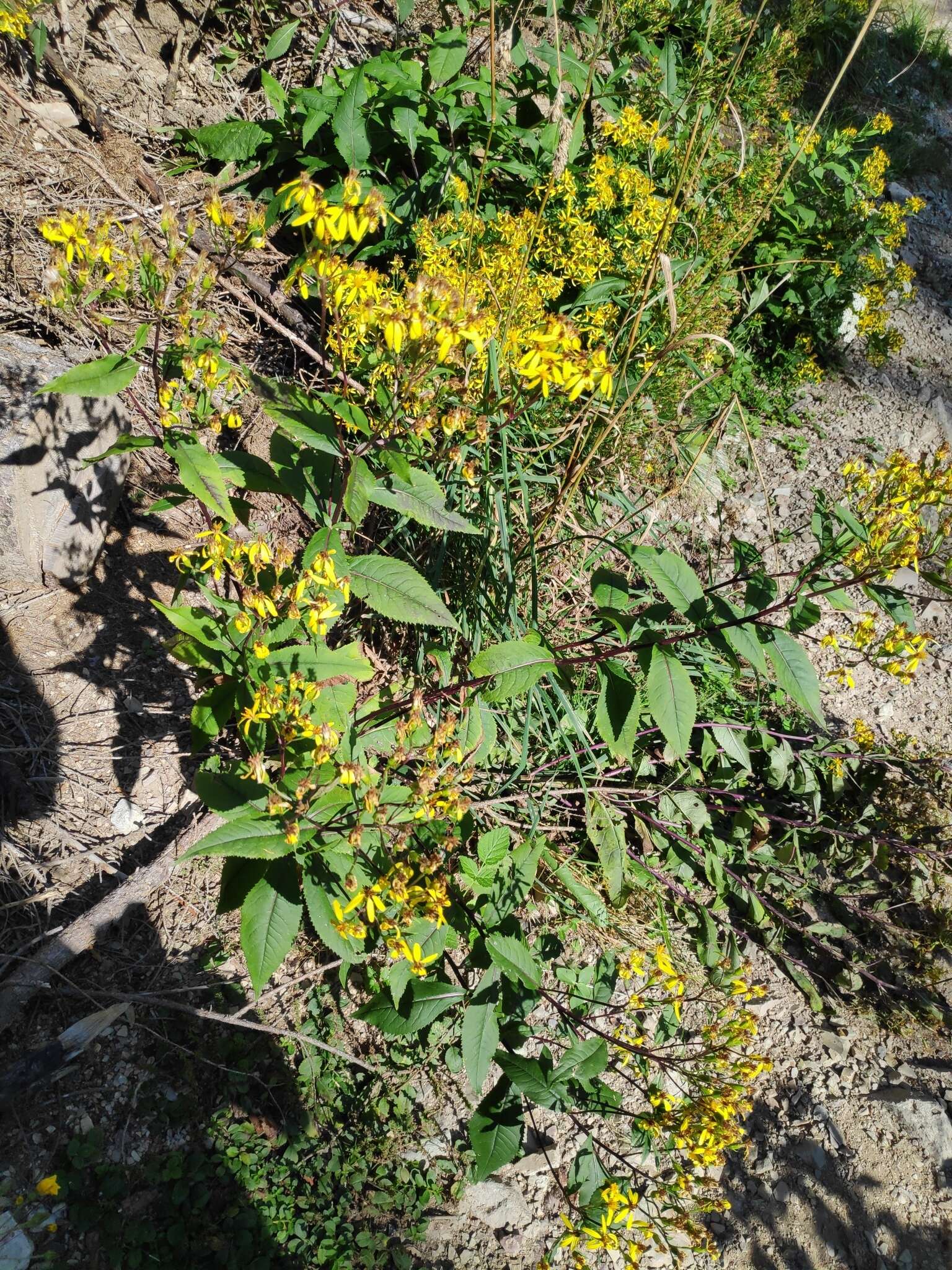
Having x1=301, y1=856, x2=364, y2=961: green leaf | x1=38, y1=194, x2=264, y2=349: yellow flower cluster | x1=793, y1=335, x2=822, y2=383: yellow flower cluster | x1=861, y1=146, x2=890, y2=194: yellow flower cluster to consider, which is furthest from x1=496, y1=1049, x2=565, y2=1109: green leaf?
x1=861, y1=146, x2=890, y2=194: yellow flower cluster

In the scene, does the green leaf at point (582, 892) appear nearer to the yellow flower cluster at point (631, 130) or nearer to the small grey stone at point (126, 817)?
the small grey stone at point (126, 817)

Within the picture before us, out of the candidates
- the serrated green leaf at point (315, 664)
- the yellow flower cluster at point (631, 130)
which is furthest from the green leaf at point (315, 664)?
the yellow flower cluster at point (631, 130)

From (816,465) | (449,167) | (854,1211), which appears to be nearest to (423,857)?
(854,1211)

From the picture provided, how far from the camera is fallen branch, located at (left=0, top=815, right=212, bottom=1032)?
196 cm

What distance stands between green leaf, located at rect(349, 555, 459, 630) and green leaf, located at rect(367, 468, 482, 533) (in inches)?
4.8

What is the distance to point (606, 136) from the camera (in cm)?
395

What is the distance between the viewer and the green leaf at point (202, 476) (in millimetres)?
1644

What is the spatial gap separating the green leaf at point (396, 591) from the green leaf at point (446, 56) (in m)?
2.45

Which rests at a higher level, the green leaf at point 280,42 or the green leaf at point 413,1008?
the green leaf at point 280,42

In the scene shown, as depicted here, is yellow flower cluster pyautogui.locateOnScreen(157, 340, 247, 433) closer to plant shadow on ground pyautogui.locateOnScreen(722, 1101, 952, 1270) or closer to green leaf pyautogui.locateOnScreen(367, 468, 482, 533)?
green leaf pyautogui.locateOnScreen(367, 468, 482, 533)

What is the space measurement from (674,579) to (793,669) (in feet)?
1.06

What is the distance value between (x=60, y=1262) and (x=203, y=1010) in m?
0.55

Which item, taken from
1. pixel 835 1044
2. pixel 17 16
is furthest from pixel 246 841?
pixel 17 16

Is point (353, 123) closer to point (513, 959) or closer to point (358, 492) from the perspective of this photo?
point (358, 492)
